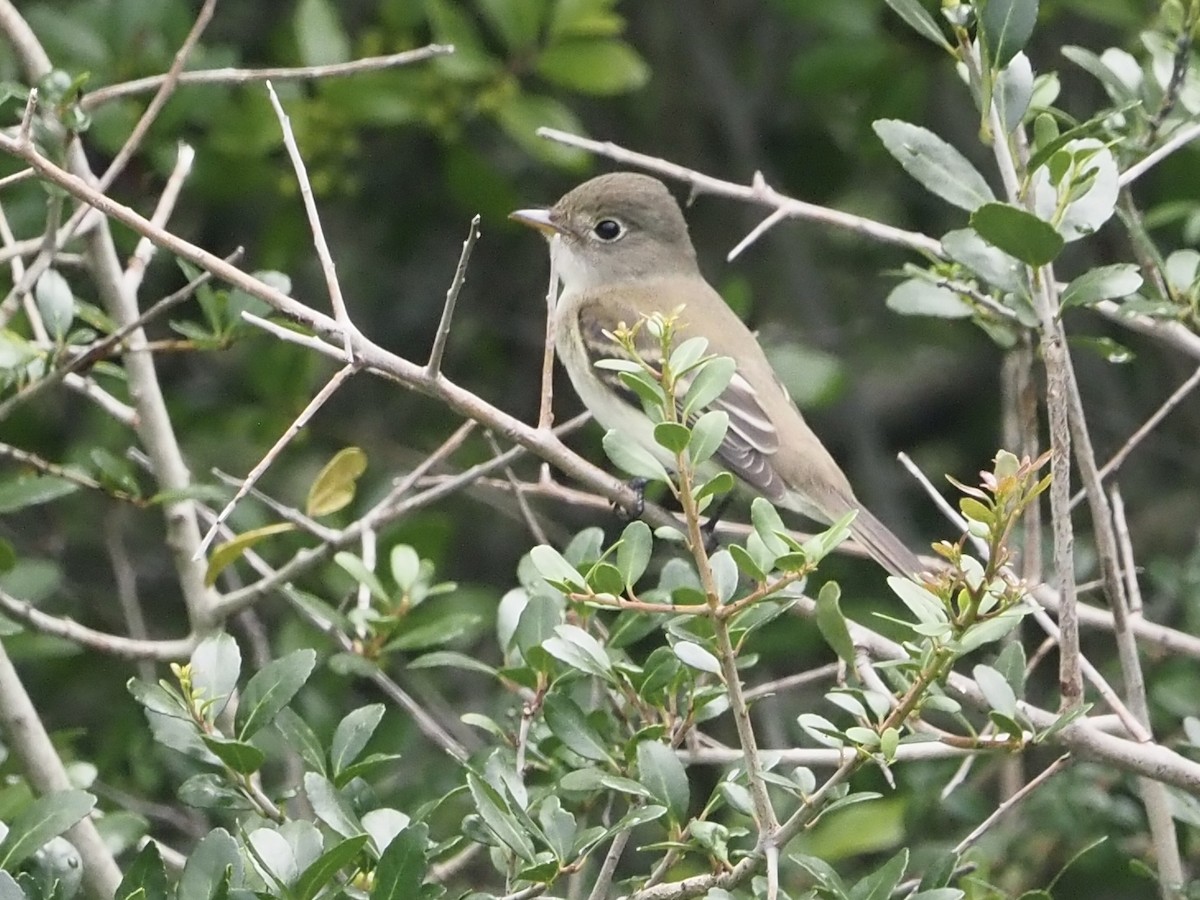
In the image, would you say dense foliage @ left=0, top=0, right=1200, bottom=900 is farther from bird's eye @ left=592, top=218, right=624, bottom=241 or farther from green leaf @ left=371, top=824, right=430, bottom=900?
bird's eye @ left=592, top=218, right=624, bottom=241

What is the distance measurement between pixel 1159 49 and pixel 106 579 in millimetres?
3322

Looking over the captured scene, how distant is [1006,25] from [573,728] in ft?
3.87

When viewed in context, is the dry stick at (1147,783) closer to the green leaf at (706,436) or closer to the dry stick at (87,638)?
the green leaf at (706,436)

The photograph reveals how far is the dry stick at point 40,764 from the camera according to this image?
9.40ft

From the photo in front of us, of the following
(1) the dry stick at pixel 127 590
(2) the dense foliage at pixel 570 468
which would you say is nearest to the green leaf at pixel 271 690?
(2) the dense foliage at pixel 570 468

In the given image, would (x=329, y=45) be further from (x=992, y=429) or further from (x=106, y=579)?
(x=992, y=429)

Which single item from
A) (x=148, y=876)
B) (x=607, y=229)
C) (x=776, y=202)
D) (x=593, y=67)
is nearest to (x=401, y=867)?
(x=148, y=876)

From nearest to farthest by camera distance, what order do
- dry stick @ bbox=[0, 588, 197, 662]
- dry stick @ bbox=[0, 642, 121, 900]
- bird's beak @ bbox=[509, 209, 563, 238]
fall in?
1. dry stick @ bbox=[0, 642, 121, 900]
2. dry stick @ bbox=[0, 588, 197, 662]
3. bird's beak @ bbox=[509, 209, 563, 238]

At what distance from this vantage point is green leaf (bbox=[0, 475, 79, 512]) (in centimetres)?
311

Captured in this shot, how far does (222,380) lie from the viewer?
497cm

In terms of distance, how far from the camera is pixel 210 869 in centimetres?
215

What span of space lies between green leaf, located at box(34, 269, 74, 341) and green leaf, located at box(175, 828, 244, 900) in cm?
123

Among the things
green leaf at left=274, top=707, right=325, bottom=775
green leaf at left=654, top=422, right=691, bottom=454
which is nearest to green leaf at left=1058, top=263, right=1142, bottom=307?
green leaf at left=654, top=422, right=691, bottom=454

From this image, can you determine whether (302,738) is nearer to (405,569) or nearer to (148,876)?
(148,876)
